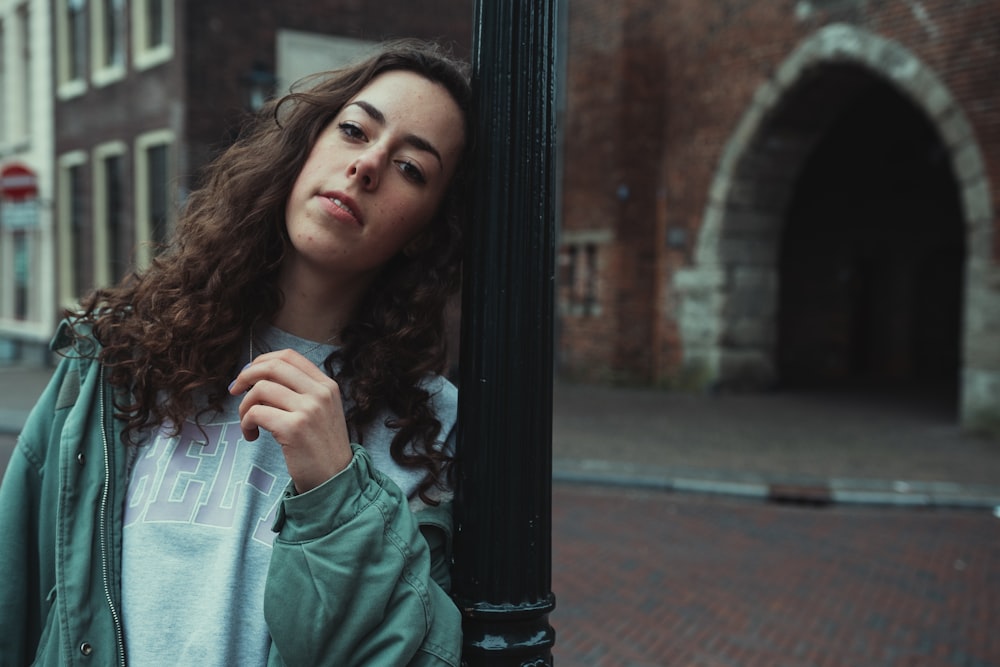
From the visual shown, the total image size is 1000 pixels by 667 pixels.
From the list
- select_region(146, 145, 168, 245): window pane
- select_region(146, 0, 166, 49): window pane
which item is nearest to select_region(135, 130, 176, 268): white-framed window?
select_region(146, 145, 168, 245): window pane

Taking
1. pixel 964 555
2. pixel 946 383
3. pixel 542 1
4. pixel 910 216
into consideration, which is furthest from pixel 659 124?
pixel 542 1

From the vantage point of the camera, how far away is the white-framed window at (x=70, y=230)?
671 inches

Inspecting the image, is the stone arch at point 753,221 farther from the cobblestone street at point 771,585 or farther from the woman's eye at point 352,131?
the woman's eye at point 352,131

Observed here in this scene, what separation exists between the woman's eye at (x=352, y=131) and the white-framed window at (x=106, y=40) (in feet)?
51.7

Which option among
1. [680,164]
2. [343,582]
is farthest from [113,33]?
[343,582]

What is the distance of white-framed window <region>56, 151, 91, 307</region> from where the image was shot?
17031 mm

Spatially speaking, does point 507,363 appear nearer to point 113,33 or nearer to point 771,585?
point 771,585

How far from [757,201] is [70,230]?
40.0ft

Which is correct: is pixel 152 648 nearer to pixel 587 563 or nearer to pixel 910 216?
pixel 587 563

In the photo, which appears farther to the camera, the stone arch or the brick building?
the brick building

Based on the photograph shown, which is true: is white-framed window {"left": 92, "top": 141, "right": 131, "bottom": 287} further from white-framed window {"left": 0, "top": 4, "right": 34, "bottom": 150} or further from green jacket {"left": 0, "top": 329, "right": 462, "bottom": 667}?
green jacket {"left": 0, "top": 329, "right": 462, "bottom": 667}

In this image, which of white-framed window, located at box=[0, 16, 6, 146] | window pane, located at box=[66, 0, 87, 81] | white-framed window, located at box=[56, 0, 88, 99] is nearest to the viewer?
window pane, located at box=[66, 0, 87, 81]

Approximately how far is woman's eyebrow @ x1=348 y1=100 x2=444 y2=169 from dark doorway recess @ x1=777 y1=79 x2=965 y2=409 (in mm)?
14209

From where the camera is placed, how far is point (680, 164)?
1415cm
